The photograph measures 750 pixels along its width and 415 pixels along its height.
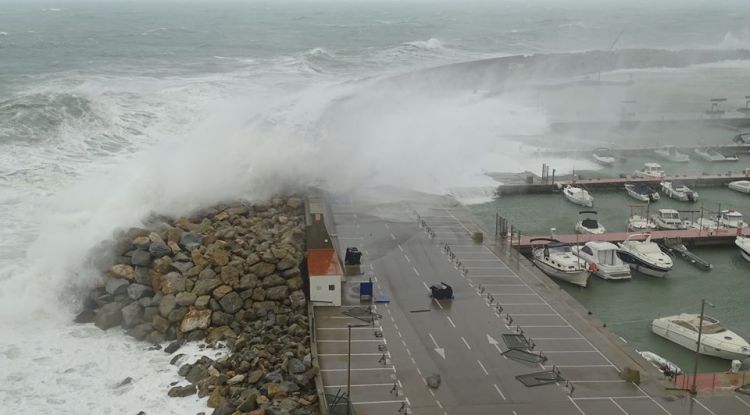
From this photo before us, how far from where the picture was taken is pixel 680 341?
27062mm

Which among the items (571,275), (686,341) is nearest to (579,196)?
(571,275)

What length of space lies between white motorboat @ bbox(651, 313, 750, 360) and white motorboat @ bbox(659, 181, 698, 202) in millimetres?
18412

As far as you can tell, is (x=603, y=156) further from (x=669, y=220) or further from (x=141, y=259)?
(x=141, y=259)

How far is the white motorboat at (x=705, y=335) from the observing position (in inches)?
1013

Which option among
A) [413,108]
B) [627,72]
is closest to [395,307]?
[413,108]

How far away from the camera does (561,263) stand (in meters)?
33.0

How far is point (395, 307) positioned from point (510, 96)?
197ft

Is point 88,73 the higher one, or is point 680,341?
point 88,73

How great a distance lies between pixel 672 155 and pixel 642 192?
1323 cm

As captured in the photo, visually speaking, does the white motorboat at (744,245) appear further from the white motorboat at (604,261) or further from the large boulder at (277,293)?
the large boulder at (277,293)

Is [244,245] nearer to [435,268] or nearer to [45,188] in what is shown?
[435,268]

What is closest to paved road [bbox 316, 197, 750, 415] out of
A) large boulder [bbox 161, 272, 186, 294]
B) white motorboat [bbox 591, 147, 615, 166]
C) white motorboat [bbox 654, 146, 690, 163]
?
large boulder [bbox 161, 272, 186, 294]

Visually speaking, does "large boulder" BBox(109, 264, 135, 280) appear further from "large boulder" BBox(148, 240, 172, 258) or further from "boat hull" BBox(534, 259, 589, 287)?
"boat hull" BBox(534, 259, 589, 287)

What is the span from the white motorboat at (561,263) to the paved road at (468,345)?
1.80 meters
